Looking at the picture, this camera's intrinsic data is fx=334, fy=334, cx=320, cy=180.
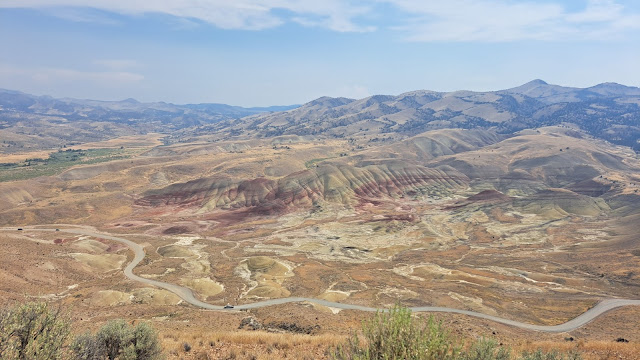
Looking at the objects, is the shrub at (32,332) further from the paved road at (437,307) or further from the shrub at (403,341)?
the paved road at (437,307)

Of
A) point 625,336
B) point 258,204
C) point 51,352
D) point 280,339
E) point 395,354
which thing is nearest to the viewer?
point 395,354

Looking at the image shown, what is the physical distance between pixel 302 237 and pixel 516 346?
323 ft

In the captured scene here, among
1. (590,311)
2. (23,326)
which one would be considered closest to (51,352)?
(23,326)

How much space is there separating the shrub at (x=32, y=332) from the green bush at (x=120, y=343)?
368 cm

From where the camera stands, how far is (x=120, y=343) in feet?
81.3

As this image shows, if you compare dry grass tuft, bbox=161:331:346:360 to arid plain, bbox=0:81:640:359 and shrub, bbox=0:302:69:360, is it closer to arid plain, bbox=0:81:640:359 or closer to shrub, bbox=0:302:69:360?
arid plain, bbox=0:81:640:359

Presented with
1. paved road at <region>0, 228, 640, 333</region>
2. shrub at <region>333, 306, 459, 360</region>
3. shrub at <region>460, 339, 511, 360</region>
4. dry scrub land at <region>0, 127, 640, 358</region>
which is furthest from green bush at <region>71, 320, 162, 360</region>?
paved road at <region>0, 228, 640, 333</region>

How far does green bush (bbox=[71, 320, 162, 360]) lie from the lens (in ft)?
77.2

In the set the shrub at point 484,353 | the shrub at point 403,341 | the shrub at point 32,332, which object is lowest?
the shrub at point 484,353

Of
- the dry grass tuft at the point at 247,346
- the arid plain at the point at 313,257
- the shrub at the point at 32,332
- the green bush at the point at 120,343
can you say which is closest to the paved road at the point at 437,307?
the arid plain at the point at 313,257

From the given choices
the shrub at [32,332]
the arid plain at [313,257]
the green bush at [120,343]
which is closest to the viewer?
the shrub at [32,332]

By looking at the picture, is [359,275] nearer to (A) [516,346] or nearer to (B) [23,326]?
(A) [516,346]

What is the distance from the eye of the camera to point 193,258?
3957 inches

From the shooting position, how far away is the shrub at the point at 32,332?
59.5 feet
